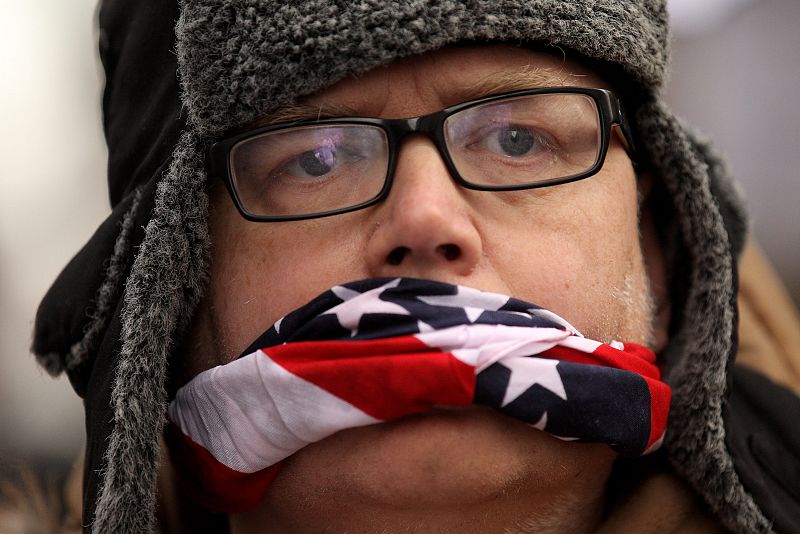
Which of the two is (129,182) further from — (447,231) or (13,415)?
(13,415)

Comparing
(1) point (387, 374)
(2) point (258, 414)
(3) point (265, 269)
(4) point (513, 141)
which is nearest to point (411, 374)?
(1) point (387, 374)

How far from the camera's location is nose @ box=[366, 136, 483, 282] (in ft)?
4.15

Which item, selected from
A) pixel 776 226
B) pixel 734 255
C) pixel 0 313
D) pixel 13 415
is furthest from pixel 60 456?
pixel 776 226

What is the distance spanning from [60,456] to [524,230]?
6.38 feet

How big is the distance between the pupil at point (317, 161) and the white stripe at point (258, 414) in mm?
359

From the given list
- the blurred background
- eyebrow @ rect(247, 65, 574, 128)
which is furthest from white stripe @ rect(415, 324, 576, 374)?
the blurred background

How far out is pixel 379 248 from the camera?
1299mm

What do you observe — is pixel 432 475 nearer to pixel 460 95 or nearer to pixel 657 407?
pixel 657 407

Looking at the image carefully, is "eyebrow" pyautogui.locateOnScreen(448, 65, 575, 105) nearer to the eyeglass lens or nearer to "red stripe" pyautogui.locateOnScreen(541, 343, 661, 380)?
the eyeglass lens

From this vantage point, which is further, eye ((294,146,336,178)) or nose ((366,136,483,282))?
eye ((294,146,336,178))

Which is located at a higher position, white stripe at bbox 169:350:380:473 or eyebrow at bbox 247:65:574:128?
eyebrow at bbox 247:65:574:128

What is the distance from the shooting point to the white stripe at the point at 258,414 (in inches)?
48.3

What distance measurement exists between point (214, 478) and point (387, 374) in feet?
1.40

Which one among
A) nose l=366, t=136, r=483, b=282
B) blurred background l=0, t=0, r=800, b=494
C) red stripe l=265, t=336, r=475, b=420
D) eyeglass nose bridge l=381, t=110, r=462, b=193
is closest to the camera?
red stripe l=265, t=336, r=475, b=420
